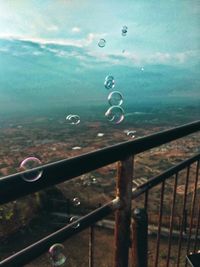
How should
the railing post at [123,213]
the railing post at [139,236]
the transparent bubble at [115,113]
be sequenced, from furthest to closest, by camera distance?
the transparent bubble at [115,113], the railing post at [139,236], the railing post at [123,213]

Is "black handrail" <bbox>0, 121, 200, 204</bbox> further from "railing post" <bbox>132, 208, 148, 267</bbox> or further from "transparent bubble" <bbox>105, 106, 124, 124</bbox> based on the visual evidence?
"transparent bubble" <bbox>105, 106, 124, 124</bbox>

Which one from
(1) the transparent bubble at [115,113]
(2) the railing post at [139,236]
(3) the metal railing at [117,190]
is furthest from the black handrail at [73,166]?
(1) the transparent bubble at [115,113]

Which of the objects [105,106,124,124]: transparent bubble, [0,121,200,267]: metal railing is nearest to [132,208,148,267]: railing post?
[0,121,200,267]: metal railing

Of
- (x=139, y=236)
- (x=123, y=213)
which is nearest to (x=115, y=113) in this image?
(x=139, y=236)

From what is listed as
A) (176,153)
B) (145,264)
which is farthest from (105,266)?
(176,153)

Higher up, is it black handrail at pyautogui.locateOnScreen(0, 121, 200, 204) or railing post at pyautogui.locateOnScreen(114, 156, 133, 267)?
black handrail at pyautogui.locateOnScreen(0, 121, 200, 204)

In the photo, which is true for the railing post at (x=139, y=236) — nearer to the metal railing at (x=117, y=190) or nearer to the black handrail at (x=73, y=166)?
the metal railing at (x=117, y=190)

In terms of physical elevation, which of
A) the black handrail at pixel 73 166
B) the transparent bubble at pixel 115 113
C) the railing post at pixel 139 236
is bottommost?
the railing post at pixel 139 236
